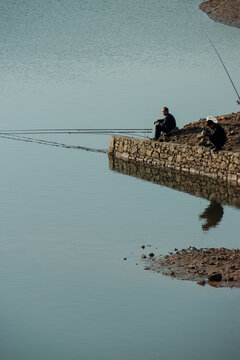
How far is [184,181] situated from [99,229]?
591cm

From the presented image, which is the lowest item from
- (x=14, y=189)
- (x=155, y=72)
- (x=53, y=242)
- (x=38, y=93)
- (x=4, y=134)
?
(x=53, y=242)

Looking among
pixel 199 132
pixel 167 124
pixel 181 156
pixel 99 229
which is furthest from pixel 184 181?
pixel 99 229

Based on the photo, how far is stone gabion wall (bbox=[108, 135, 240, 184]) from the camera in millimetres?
24844

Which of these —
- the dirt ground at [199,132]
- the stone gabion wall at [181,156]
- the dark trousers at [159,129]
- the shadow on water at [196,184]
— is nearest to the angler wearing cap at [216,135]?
the stone gabion wall at [181,156]

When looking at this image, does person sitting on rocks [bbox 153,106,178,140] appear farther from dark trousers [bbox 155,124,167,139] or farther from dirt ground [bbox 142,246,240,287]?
dirt ground [bbox 142,246,240,287]

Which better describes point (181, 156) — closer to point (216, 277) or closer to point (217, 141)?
point (217, 141)

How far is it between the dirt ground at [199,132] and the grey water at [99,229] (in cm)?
194

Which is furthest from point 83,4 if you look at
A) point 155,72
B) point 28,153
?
point 28,153

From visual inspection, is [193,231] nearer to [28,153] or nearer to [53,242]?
[53,242]

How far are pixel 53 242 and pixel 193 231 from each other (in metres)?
3.16

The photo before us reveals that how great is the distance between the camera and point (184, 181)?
25703 millimetres

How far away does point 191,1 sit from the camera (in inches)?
3342

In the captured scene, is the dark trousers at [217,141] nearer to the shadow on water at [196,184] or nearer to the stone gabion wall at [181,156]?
the stone gabion wall at [181,156]

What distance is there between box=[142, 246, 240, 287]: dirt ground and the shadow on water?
3007 millimetres
